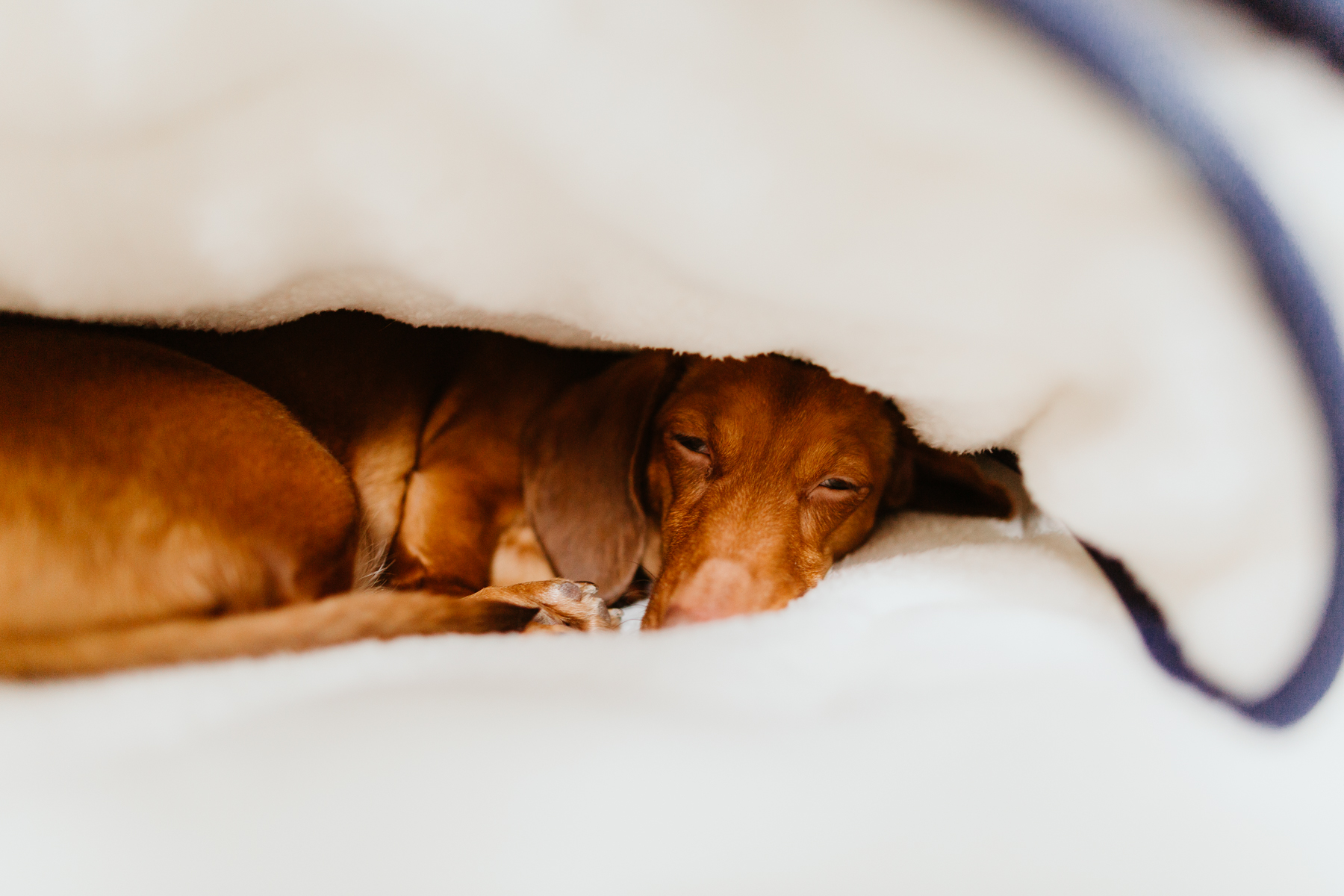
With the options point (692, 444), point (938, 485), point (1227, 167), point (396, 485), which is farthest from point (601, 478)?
point (1227, 167)

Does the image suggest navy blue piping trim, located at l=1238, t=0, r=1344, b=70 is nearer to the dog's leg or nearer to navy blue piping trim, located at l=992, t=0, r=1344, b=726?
navy blue piping trim, located at l=992, t=0, r=1344, b=726

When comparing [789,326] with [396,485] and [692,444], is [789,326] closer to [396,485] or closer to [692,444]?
[692,444]

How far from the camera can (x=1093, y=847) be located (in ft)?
1.66

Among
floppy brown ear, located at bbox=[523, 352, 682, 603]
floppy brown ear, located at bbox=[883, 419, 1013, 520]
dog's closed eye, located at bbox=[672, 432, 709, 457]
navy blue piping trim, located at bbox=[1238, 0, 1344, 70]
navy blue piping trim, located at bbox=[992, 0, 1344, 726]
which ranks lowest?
floppy brown ear, located at bbox=[523, 352, 682, 603]

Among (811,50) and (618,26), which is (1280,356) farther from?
(618,26)

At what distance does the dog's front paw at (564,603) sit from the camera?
3.54 ft

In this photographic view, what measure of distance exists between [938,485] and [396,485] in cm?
87

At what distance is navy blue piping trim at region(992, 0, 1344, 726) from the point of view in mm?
506

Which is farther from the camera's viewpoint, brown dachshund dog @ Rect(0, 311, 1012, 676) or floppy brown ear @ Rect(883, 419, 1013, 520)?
floppy brown ear @ Rect(883, 419, 1013, 520)

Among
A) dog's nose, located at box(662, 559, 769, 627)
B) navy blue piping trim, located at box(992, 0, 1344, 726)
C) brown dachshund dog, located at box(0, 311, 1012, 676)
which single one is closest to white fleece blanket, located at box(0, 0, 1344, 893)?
navy blue piping trim, located at box(992, 0, 1344, 726)

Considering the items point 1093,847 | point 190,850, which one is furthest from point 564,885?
point 1093,847

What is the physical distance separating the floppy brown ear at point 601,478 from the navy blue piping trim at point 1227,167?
767mm

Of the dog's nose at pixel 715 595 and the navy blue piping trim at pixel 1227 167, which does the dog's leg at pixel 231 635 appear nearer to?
the dog's nose at pixel 715 595

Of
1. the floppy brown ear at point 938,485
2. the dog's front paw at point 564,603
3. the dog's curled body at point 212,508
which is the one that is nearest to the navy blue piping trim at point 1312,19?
the floppy brown ear at point 938,485
